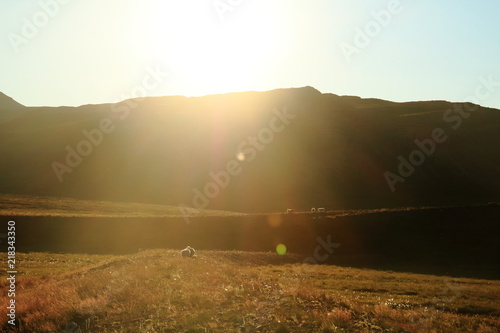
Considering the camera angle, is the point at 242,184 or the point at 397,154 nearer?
the point at 242,184

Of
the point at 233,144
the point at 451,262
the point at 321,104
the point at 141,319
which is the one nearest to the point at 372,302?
the point at 141,319

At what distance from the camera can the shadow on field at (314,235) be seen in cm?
4728

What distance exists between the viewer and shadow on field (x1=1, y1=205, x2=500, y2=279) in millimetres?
47281

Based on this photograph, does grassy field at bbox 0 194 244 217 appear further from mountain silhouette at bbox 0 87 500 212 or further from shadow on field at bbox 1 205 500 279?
mountain silhouette at bbox 0 87 500 212

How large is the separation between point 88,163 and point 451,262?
11181cm

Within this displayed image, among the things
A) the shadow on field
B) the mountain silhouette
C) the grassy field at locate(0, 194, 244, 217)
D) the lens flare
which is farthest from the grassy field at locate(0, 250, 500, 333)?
the mountain silhouette

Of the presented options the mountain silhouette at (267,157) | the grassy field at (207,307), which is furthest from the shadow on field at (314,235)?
the mountain silhouette at (267,157)

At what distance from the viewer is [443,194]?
115625mm

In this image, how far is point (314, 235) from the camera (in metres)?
53.1

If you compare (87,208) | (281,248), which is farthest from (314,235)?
(87,208)

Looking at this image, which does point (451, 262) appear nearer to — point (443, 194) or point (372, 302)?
point (372, 302)

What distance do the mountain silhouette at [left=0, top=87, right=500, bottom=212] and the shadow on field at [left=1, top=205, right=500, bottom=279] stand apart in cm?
4394

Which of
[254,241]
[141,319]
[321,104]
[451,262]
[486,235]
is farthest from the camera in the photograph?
[321,104]

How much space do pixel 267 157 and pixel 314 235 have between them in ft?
251
